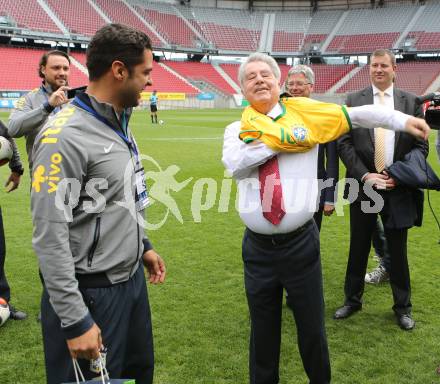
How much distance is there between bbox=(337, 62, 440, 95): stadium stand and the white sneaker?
4175 cm

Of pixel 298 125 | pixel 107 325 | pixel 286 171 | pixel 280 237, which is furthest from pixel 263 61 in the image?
pixel 107 325

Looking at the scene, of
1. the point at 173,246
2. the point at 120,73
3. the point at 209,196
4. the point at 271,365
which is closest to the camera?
the point at 120,73

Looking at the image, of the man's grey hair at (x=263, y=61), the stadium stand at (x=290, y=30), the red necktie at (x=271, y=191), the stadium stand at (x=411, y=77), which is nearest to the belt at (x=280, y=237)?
the red necktie at (x=271, y=191)

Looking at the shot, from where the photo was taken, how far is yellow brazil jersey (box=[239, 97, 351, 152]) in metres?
2.23

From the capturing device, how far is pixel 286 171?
2340mm

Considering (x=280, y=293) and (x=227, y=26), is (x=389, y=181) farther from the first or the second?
(x=227, y=26)

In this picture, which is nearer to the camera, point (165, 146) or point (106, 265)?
point (106, 265)

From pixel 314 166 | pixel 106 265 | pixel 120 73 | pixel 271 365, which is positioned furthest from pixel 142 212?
pixel 271 365

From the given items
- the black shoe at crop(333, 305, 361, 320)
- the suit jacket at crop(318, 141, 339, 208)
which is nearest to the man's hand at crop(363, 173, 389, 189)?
the suit jacket at crop(318, 141, 339, 208)

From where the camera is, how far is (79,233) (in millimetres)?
1839

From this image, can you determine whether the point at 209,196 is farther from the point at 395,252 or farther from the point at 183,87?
the point at 183,87

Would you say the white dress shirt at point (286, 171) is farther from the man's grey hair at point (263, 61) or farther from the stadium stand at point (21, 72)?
the stadium stand at point (21, 72)

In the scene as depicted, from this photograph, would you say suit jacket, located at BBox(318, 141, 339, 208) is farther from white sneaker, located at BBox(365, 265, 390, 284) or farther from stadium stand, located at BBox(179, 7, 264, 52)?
stadium stand, located at BBox(179, 7, 264, 52)

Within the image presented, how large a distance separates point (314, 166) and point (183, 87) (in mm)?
42908
